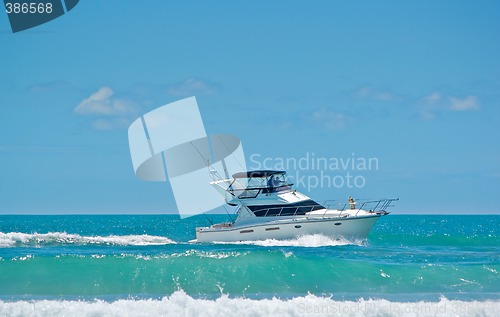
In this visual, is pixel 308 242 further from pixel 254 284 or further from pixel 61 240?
pixel 61 240

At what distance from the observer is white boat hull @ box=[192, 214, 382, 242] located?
33812 mm

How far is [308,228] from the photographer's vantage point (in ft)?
111

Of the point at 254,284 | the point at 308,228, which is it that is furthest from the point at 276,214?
the point at 254,284

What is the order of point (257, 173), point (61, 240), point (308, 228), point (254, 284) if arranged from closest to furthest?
point (254, 284) → point (308, 228) → point (257, 173) → point (61, 240)

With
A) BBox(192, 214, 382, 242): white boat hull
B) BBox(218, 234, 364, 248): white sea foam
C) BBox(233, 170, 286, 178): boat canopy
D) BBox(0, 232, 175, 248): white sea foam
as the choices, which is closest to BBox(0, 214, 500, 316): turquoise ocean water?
BBox(218, 234, 364, 248): white sea foam

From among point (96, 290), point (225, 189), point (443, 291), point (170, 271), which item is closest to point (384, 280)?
point (443, 291)

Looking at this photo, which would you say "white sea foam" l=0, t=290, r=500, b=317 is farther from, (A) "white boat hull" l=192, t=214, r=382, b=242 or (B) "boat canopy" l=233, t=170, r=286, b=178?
(B) "boat canopy" l=233, t=170, r=286, b=178

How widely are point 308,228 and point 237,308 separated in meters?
15.0

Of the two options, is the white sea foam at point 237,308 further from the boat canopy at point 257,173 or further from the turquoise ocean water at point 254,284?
the boat canopy at point 257,173

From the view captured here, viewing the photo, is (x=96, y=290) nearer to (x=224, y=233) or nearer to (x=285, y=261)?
(x=285, y=261)

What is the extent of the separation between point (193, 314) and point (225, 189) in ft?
55.2

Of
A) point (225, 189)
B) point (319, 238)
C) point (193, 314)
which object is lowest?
point (193, 314)

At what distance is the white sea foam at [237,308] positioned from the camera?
62.3ft

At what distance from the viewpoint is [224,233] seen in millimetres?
35125
